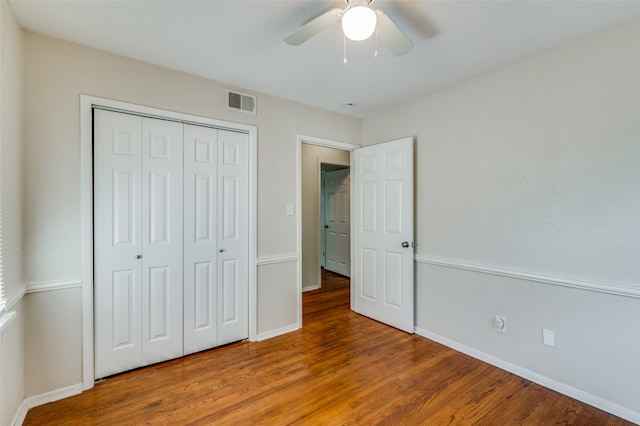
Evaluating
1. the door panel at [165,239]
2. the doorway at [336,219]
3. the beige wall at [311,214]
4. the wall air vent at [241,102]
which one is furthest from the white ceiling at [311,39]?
the doorway at [336,219]

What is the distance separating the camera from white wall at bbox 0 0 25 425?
1.58 meters

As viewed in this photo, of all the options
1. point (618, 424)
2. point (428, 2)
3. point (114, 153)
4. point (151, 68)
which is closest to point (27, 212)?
point (114, 153)

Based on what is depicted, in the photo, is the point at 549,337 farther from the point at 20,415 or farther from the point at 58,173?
the point at 58,173

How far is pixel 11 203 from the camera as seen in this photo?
1725 mm

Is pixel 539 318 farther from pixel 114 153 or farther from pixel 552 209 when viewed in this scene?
pixel 114 153

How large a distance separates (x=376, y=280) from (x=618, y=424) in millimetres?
2065

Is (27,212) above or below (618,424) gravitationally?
above

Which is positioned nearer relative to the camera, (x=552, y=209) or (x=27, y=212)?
(x=27, y=212)

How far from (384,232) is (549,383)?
1832 millimetres

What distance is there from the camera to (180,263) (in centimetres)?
255

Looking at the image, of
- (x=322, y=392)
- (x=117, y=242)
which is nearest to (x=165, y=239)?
(x=117, y=242)

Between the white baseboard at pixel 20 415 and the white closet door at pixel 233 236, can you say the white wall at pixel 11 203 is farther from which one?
the white closet door at pixel 233 236

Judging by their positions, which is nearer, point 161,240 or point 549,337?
point 549,337

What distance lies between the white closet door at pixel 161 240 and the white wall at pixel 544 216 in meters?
2.38
